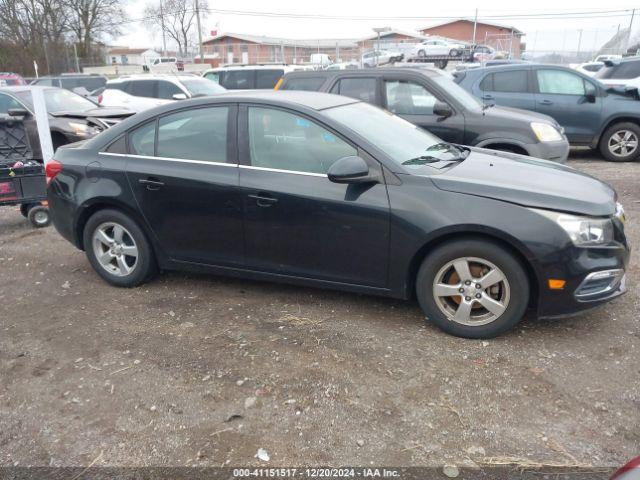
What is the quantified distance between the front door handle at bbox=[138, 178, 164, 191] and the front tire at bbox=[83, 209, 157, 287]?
0.36 meters

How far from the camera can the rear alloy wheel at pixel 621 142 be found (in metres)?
9.53

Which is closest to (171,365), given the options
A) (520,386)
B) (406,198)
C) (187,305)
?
(187,305)

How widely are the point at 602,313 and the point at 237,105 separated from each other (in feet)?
10.3

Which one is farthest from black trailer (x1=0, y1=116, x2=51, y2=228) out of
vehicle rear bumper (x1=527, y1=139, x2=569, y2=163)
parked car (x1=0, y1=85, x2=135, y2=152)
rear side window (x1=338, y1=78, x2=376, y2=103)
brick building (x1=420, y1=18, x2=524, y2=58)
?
brick building (x1=420, y1=18, x2=524, y2=58)

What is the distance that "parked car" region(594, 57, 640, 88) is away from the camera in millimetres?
11062

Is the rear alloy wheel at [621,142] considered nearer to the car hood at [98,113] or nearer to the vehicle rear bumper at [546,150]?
the vehicle rear bumper at [546,150]

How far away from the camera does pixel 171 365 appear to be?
3.43m

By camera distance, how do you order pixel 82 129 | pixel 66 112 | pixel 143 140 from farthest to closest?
pixel 66 112 < pixel 82 129 < pixel 143 140

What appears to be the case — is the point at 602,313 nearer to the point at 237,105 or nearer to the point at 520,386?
the point at 520,386

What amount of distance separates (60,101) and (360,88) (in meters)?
6.13

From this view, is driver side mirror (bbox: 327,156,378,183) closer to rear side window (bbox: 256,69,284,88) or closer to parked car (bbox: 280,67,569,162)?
parked car (bbox: 280,67,569,162)

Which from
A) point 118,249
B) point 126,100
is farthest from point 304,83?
point 126,100

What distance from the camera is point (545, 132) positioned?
716cm

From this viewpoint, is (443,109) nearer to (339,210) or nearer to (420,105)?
(420,105)
